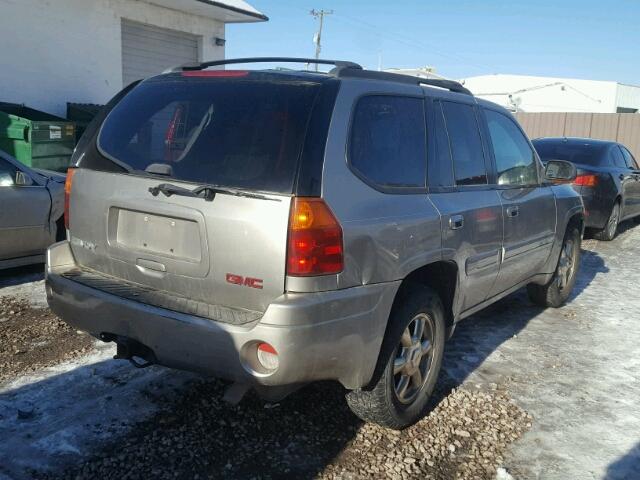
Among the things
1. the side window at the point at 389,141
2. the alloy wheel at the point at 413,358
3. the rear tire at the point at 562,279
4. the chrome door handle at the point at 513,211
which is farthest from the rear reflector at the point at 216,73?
the rear tire at the point at 562,279

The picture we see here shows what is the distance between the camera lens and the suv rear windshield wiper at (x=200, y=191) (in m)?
2.71

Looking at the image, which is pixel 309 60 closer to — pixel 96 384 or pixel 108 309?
pixel 108 309

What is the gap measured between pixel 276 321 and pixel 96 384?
1805 millimetres

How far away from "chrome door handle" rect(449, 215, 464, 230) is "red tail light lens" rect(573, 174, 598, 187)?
6627mm

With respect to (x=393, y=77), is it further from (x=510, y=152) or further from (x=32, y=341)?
(x=32, y=341)

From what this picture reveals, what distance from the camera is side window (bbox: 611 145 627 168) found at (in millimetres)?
10029

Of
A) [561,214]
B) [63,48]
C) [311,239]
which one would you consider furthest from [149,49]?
[311,239]

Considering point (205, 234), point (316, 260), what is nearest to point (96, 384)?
point (205, 234)

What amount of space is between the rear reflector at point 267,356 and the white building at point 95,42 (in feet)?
33.3

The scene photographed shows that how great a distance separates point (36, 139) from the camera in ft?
30.7

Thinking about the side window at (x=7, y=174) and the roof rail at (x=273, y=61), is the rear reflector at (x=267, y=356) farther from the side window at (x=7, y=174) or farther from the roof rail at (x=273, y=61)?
the side window at (x=7, y=174)

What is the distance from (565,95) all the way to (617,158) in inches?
1370

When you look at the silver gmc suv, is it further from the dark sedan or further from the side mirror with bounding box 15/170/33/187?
the dark sedan

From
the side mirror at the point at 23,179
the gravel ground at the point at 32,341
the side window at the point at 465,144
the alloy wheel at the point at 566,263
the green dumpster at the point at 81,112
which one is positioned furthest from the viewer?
the green dumpster at the point at 81,112
